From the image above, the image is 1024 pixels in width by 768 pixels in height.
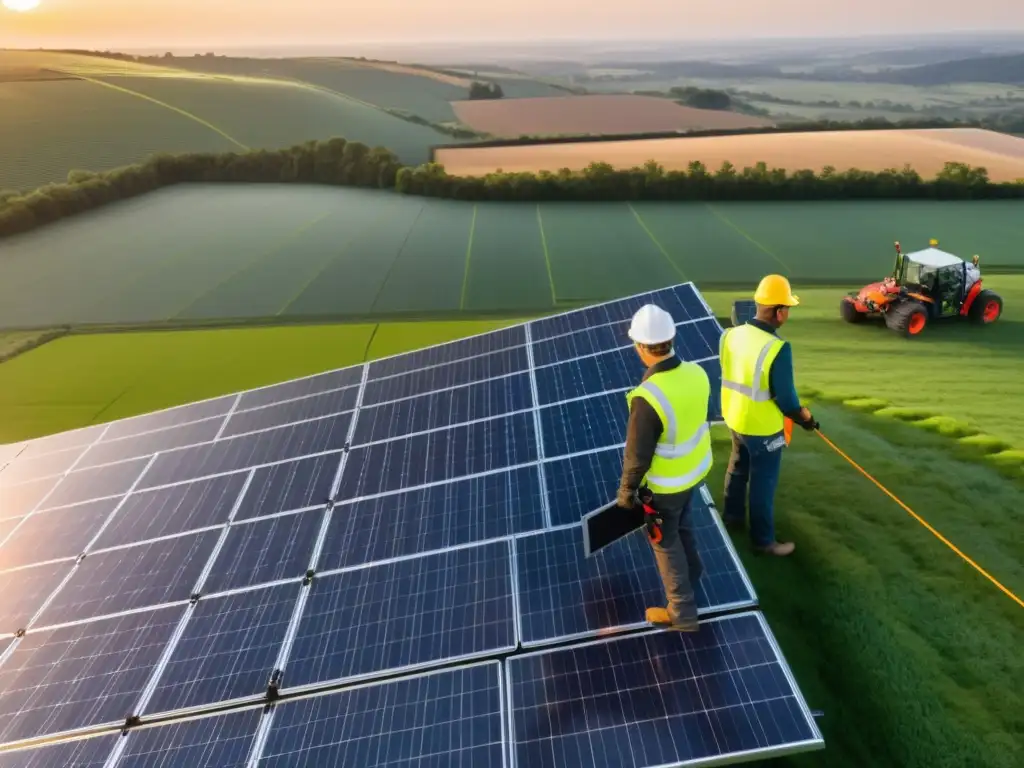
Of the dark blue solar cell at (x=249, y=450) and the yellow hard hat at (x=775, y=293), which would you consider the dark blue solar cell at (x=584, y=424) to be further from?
the dark blue solar cell at (x=249, y=450)

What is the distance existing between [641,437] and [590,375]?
3.74 meters

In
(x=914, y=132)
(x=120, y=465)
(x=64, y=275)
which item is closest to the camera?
(x=120, y=465)

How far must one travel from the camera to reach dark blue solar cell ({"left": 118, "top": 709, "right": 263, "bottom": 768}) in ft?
17.2

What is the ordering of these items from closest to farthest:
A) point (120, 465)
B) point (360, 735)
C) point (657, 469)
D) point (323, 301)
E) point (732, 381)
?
point (360, 735), point (657, 469), point (732, 381), point (120, 465), point (323, 301)

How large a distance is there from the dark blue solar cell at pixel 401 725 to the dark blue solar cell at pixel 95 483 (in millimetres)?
6264

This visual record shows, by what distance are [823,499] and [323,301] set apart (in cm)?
2932

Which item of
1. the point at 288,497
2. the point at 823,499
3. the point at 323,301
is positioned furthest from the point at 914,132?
the point at 288,497

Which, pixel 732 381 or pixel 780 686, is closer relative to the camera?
pixel 780 686

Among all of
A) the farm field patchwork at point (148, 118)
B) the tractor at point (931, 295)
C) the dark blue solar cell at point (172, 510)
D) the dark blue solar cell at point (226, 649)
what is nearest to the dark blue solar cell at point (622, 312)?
the dark blue solar cell at point (172, 510)

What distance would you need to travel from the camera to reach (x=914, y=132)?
68.6 meters

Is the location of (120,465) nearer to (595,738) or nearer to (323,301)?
(595,738)

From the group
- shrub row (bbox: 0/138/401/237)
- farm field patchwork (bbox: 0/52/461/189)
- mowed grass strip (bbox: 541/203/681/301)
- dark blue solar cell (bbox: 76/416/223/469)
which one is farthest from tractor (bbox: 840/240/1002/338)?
farm field patchwork (bbox: 0/52/461/189)

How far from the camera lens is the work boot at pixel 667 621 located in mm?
5137

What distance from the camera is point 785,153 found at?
57688mm
